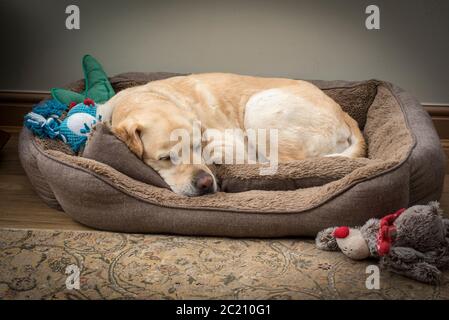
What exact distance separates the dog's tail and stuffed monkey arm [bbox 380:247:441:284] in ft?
2.59

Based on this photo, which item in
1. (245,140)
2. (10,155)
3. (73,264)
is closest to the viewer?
(73,264)

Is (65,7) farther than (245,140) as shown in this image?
Yes

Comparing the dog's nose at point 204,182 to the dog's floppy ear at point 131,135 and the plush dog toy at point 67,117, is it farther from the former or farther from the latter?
the plush dog toy at point 67,117

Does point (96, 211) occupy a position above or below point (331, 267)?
above

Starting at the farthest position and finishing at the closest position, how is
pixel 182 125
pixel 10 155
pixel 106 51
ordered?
pixel 106 51 → pixel 10 155 → pixel 182 125

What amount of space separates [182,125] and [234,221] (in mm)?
515

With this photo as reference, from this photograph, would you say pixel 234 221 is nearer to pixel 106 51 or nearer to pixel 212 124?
pixel 212 124

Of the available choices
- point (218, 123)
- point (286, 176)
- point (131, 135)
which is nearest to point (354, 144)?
point (286, 176)

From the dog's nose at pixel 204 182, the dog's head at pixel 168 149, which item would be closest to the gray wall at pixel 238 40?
the dog's head at pixel 168 149

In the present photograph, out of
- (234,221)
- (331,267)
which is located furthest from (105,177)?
(331,267)

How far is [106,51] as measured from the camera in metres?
3.72

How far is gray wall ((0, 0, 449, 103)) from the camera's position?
352 cm

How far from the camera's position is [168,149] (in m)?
2.45

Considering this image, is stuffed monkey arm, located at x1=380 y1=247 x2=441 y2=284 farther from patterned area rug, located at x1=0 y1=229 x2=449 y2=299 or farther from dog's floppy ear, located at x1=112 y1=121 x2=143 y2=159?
dog's floppy ear, located at x1=112 y1=121 x2=143 y2=159
